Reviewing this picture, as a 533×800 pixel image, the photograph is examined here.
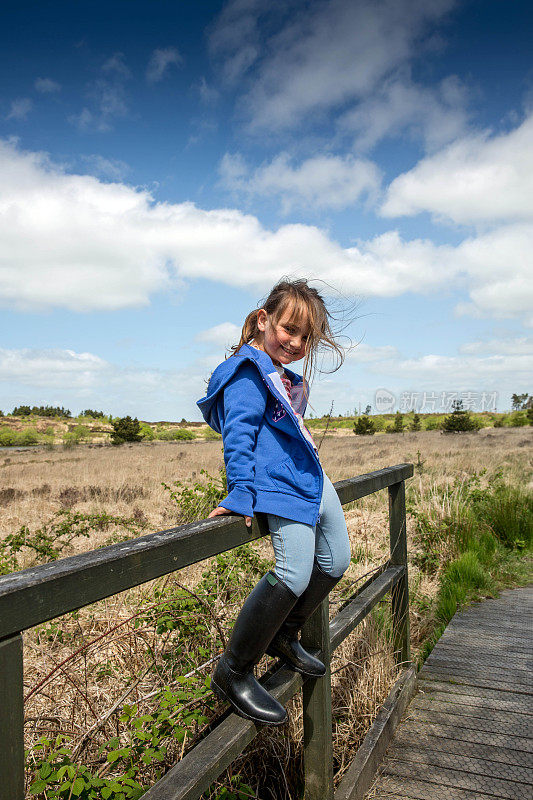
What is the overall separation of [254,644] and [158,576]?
702 mm

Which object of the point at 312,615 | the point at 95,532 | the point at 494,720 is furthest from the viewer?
the point at 95,532

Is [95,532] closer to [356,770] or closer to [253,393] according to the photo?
[356,770]

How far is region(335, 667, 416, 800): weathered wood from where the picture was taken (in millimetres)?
2357

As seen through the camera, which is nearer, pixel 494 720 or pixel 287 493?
pixel 287 493

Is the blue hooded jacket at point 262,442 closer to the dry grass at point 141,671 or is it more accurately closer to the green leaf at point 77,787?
the dry grass at point 141,671

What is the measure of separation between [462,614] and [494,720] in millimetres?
1801

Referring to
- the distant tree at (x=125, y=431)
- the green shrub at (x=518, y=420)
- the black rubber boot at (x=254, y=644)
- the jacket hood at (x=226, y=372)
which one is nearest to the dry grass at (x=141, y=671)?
the black rubber boot at (x=254, y=644)

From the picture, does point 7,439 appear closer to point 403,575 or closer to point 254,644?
point 403,575

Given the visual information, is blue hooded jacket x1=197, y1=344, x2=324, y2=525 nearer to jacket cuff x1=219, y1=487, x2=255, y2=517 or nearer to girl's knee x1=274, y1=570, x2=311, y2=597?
jacket cuff x1=219, y1=487, x2=255, y2=517

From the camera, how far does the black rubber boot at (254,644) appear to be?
5.88 feet

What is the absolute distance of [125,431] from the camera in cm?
4419

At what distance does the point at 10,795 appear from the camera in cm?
90

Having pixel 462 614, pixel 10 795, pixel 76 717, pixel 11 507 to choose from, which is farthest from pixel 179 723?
pixel 11 507

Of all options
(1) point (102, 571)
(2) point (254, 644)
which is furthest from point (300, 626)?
(1) point (102, 571)
